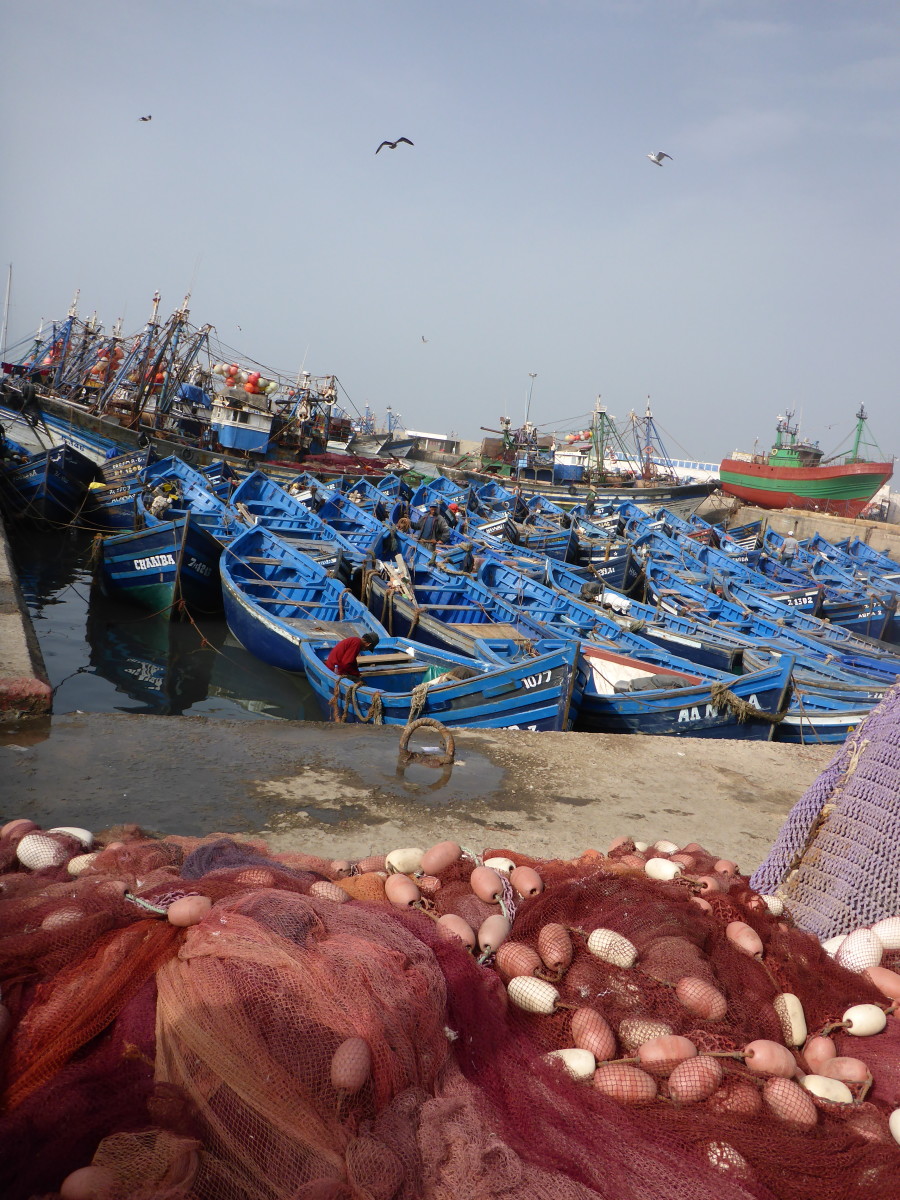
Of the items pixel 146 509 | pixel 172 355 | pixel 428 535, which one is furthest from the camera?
pixel 172 355

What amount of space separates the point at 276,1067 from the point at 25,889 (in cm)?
140

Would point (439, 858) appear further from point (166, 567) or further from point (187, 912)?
point (166, 567)

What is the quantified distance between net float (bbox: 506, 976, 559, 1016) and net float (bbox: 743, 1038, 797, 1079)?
59 centimetres

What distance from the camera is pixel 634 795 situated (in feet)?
17.7

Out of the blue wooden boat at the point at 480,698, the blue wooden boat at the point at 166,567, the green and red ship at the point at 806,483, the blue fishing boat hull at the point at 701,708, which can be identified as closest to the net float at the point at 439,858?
the blue wooden boat at the point at 480,698

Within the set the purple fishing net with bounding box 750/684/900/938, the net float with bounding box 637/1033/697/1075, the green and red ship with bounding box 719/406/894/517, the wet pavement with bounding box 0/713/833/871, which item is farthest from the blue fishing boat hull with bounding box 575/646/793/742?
the green and red ship with bounding box 719/406/894/517

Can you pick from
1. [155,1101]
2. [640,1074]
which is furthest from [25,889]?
[640,1074]

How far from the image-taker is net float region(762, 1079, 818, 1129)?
2100mm

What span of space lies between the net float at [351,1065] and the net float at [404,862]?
1.23 m

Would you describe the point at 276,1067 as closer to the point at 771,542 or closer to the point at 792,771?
the point at 792,771

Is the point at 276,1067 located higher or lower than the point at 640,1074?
higher

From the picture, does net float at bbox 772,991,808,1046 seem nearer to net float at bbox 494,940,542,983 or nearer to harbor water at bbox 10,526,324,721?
net float at bbox 494,940,542,983

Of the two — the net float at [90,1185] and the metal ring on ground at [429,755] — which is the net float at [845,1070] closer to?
the net float at [90,1185]

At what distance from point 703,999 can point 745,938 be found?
457 millimetres
